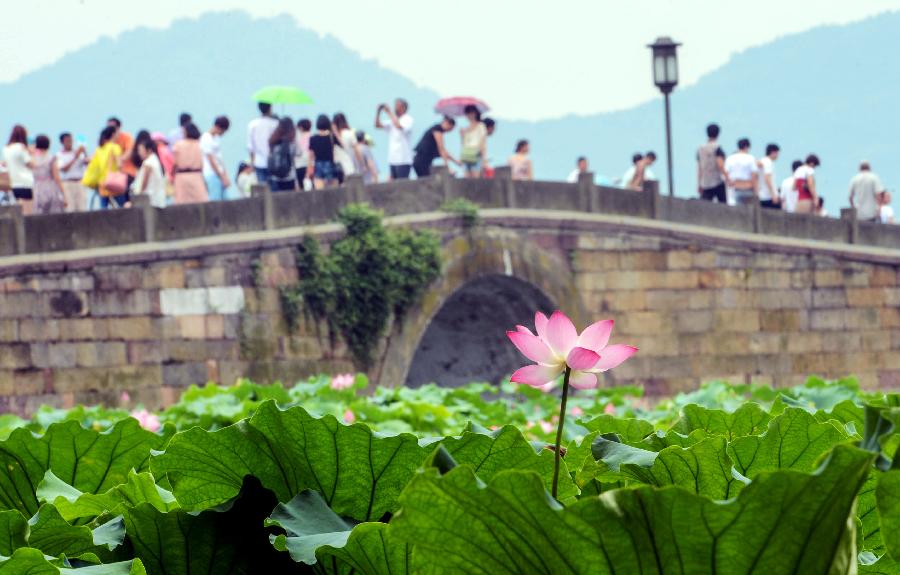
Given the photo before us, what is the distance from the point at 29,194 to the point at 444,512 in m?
15.0

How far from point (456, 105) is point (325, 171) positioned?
3.60m

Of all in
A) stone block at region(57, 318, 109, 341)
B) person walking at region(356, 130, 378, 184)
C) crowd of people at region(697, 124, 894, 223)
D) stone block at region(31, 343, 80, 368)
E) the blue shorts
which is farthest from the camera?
crowd of people at region(697, 124, 894, 223)

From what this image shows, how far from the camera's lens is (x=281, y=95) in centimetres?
1911

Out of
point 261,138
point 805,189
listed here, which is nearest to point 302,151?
point 261,138

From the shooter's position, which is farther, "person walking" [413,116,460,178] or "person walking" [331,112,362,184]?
"person walking" [413,116,460,178]

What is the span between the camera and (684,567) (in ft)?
4.25

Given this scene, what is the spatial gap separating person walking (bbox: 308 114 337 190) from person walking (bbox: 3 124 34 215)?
2637 millimetres

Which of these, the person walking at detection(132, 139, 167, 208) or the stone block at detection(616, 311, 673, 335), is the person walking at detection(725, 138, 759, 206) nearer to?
the stone block at detection(616, 311, 673, 335)

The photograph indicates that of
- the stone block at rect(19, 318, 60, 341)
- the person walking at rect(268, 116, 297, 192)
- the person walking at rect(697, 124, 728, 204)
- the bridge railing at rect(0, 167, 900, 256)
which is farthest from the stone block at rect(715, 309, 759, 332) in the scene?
the stone block at rect(19, 318, 60, 341)

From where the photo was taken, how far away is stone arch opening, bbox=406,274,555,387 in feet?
66.7

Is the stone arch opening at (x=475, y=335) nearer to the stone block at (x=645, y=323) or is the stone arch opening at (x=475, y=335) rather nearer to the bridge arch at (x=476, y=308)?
the bridge arch at (x=476, y=308)

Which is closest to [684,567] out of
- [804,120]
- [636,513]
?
[636,513]

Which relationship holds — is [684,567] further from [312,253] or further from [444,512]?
[312,253]

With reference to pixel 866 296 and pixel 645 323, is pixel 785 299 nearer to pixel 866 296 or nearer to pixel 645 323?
pixel 866 296
